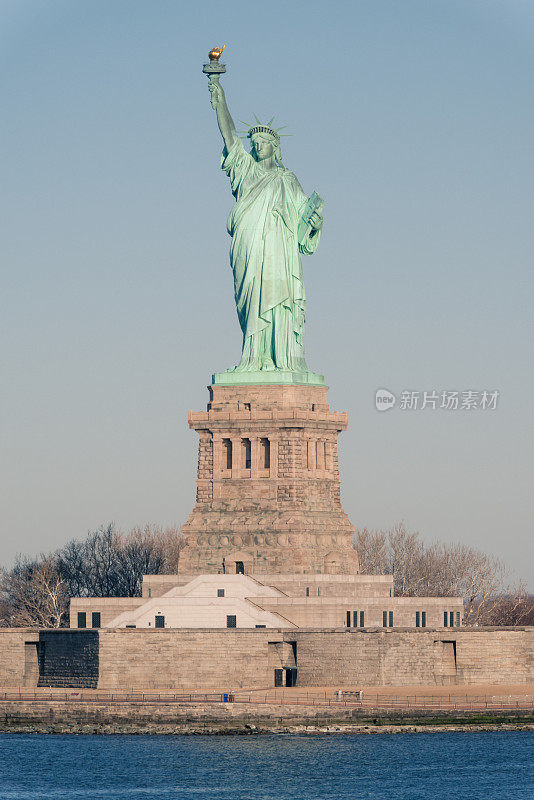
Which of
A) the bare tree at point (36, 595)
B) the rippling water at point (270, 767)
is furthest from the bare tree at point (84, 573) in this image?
the rippling water at point (270, 767)

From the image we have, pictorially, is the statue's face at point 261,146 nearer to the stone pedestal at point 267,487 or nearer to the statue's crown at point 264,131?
the statue's crown at point 264,131

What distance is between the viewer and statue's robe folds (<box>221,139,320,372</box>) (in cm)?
11256

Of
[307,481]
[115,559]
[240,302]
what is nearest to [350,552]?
[307,481]

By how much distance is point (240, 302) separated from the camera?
371 feet

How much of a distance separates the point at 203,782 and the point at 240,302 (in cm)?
3206

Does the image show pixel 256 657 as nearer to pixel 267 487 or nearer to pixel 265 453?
pixel 267 487

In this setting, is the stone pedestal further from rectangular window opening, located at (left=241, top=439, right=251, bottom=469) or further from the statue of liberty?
the statue of liberty

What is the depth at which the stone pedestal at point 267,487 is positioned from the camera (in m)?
110

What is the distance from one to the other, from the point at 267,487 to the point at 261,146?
17.0 m

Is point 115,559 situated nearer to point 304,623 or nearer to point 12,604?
point 12,604

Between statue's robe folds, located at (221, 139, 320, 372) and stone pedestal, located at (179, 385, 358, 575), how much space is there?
7.50 ft

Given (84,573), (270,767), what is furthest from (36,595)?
(270,767)

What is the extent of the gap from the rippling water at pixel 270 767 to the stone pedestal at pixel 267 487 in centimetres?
1504

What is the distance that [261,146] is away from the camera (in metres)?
113
